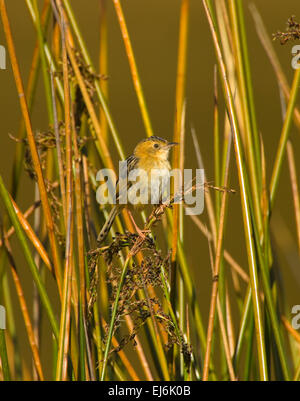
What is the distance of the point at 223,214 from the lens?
138 cm

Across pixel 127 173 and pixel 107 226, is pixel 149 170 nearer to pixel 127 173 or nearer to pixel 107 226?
pixel 127 173

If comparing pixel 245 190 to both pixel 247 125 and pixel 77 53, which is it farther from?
pixel 77 53

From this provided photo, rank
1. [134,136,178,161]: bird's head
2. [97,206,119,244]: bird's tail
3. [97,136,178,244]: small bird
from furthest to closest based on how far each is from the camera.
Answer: [134,136,178,161]: bird's head
[97,136,178,244]: small bird
[97,206,119,244]: bird's tail

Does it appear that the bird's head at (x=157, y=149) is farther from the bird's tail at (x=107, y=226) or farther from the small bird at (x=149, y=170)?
the bird's tail at (x=107, y=226)

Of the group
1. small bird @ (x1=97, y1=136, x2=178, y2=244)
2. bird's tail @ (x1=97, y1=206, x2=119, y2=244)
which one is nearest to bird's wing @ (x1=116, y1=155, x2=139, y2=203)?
small bird @ (x1=97, y1=136, x2=178, y2=244)

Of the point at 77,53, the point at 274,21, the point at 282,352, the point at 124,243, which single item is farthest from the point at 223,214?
the point at 274,21

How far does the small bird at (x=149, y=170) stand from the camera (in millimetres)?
1944

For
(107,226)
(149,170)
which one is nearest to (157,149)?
(149,170)

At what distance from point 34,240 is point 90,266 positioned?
241 millimetres

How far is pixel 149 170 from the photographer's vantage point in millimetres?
2066

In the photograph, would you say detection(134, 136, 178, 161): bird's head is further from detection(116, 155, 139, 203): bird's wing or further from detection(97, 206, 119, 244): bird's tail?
detection(97, 206, 119, 244): bird's tail

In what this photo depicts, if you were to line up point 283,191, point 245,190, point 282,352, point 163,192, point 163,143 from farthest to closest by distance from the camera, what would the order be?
1. point 283,191
2. point 163,143
3. point 163,192
4. point 282,352
5. point 245,190

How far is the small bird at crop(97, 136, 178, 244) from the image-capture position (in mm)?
1944

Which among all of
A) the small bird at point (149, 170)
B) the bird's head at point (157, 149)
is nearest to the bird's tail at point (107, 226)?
the small bird at point (149, 170)
